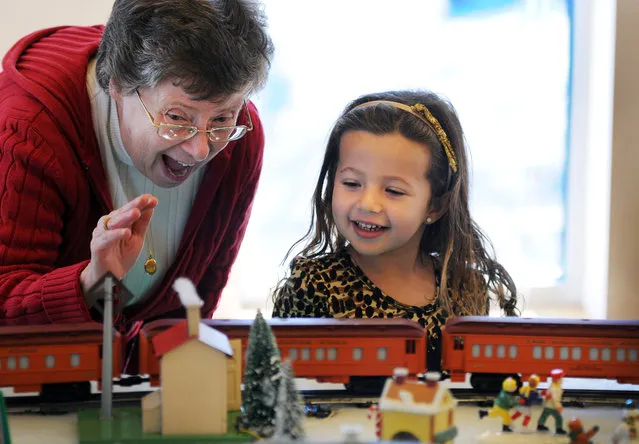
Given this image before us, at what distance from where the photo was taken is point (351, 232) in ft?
8.44

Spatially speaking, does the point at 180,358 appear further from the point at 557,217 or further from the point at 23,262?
the point at 557,217

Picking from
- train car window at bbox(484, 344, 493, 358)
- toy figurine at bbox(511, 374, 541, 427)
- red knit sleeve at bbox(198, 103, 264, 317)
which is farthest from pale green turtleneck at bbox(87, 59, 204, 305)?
toy figurine at bbox(511, 374, 541, 427)

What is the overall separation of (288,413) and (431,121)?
3.59 ft

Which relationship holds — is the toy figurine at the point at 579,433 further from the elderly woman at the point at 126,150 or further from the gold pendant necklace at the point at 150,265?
the gold pendant necklace at the point at 150,265

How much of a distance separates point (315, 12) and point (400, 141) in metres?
2.44

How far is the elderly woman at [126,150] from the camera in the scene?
235cm

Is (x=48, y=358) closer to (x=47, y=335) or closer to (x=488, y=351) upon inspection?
(x=47, y=335)

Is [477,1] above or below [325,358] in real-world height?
above

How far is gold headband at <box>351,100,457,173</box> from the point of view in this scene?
8.67 feet

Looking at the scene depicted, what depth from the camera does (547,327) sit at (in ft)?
7.92

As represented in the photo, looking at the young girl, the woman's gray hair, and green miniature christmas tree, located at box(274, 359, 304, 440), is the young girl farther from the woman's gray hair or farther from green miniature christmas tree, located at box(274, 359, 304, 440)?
green miniature christmas tree, located at box(274, 359, 304, 440)

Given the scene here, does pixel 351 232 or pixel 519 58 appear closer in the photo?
pixel 351 232

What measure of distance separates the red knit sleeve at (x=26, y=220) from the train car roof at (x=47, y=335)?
0.34 ft

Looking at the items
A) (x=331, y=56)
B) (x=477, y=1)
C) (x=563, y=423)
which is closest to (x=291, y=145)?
(x=331, y=56)
